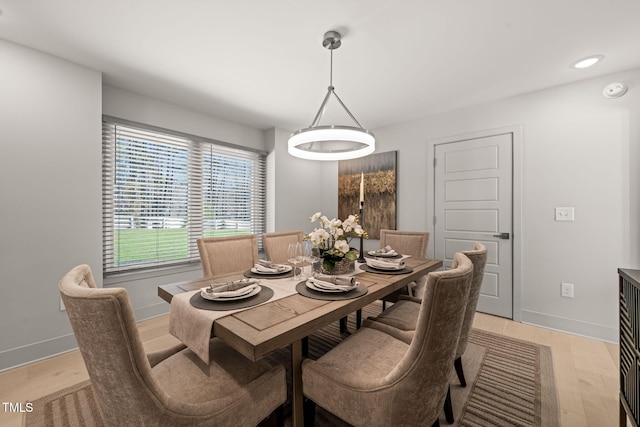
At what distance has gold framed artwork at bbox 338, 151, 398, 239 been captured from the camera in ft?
12.2

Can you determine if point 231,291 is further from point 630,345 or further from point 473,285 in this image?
point 630,345

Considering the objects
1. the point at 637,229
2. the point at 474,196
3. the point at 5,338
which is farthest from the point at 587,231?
the point at 5,338

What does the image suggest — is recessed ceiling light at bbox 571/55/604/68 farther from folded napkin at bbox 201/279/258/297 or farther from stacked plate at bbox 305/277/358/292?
folded napkin at bbox 201/279/258/297

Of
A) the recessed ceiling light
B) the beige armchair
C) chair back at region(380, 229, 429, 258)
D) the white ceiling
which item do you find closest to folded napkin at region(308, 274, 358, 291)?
the beige armchair

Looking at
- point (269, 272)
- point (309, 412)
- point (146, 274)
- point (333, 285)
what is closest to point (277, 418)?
point (309, 412)

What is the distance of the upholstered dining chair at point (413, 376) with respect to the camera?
0.89m

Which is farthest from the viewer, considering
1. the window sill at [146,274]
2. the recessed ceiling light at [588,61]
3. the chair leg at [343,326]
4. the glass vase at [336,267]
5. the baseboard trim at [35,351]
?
the window sill at [146,274]

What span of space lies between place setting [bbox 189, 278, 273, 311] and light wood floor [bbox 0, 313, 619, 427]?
52.9 inches

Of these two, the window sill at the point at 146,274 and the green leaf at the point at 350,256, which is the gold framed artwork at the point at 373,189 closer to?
the green leaf at the point at 350,256

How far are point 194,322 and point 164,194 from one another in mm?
2264

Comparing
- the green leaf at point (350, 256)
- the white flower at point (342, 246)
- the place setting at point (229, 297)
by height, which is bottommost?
the place setting at point (229, 297)

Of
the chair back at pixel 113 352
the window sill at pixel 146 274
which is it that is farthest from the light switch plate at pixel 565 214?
the window sill at pixel 146 274

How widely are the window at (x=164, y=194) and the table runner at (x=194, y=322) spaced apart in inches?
72.5

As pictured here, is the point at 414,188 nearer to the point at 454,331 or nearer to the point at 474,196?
the point at 474,196
